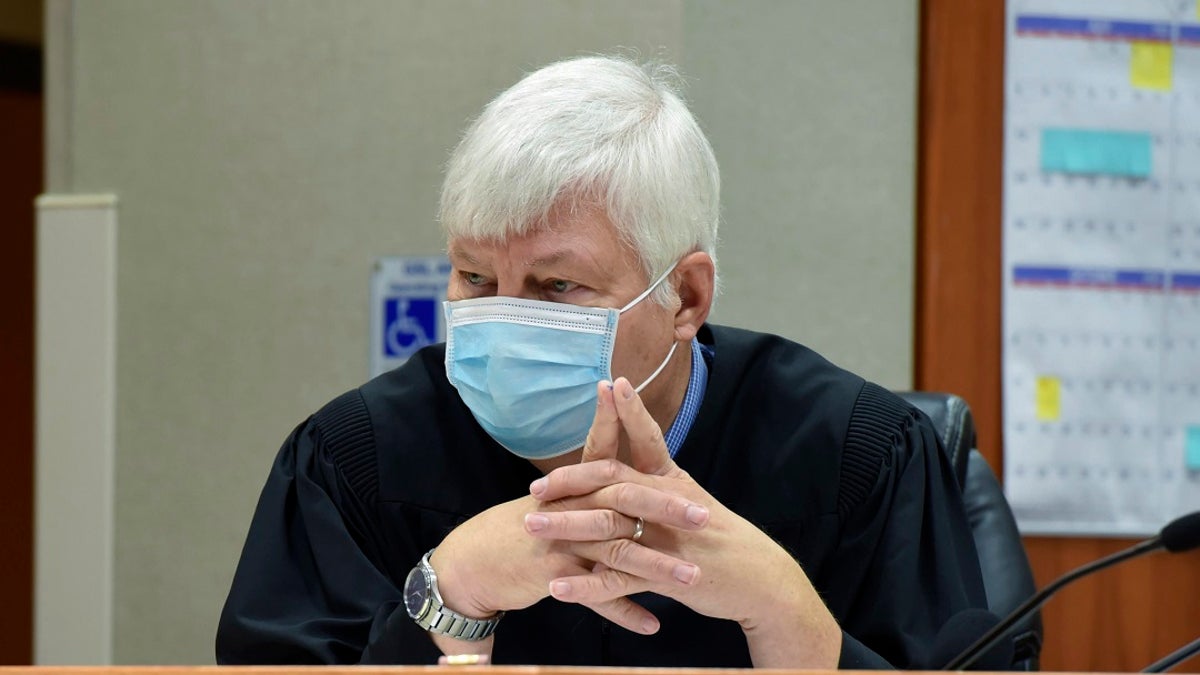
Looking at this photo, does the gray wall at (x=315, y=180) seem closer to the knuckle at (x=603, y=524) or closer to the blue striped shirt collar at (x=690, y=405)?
the blue striped shirt collar at (x=690, y=405)

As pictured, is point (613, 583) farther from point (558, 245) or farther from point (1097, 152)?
Answer: point (1097, 152)

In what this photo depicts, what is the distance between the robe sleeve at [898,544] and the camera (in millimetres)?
1544

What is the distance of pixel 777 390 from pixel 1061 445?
1.26 metres

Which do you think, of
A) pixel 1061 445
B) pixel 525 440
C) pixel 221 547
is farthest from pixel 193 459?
pixel 1061 445

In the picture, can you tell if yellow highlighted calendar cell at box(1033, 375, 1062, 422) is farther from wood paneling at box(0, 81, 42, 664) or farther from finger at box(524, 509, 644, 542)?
wood paneling at box(0, 81, 42, 664)

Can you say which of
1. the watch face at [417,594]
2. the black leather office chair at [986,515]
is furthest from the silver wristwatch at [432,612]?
the black leather office chair at [986,515]

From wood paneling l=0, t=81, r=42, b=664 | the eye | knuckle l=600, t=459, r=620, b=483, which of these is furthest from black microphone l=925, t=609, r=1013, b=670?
wood paneling l=0, t=81, r=42, b=664

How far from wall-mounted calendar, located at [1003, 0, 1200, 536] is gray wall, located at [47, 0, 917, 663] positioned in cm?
23

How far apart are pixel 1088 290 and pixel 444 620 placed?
1.83 m

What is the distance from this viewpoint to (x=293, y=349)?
112 inches

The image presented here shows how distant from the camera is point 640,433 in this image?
1.33 m

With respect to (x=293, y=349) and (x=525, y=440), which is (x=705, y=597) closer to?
(x=525, y=440)

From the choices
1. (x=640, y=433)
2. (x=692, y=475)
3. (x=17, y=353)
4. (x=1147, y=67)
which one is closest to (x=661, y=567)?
(x=640, y=433)

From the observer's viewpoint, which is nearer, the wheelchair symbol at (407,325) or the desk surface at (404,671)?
the desk surface at (404,671)
